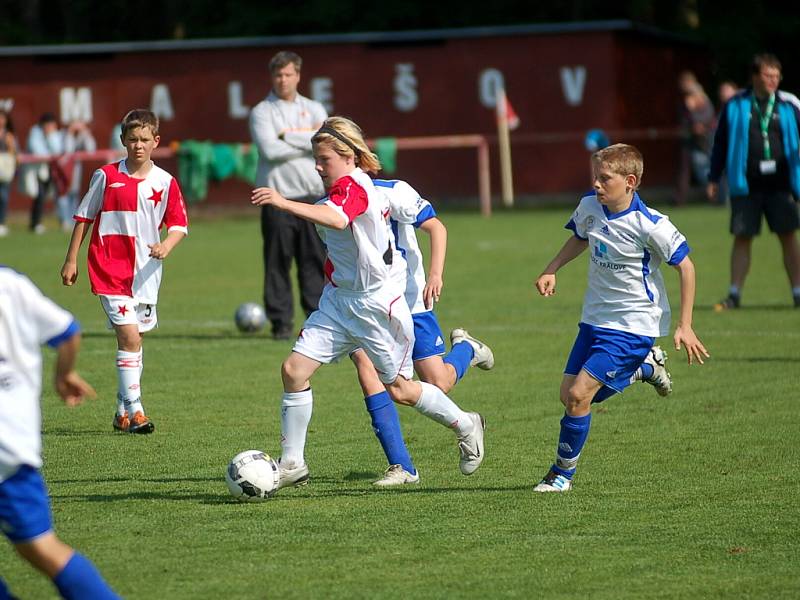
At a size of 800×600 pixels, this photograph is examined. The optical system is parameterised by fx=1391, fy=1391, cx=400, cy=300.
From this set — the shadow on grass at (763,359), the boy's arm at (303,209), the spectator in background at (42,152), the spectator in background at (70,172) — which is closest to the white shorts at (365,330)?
the boy's arm at (303,209)

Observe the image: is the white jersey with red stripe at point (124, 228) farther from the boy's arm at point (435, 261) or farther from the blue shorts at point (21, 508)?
the blue shorts at point (21, 508)

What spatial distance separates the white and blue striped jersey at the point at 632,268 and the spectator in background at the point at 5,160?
60.5ft

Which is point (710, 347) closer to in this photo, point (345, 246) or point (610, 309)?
point (610, 309)

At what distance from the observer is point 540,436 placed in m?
7.92

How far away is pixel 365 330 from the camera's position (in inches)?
255

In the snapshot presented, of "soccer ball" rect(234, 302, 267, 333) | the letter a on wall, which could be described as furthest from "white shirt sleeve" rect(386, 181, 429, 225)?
the letter a on wall

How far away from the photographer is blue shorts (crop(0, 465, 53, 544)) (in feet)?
13.9

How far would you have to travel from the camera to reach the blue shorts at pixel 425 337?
24.5 ft

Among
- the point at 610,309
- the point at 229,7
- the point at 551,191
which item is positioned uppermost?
the point at 229,7

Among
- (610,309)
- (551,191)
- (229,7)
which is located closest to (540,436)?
(610,309)

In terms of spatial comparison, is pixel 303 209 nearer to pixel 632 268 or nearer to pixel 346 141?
pixel 346 141

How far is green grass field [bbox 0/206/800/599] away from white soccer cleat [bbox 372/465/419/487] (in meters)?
0.10

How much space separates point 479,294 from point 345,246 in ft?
27.7

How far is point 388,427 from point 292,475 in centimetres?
52
